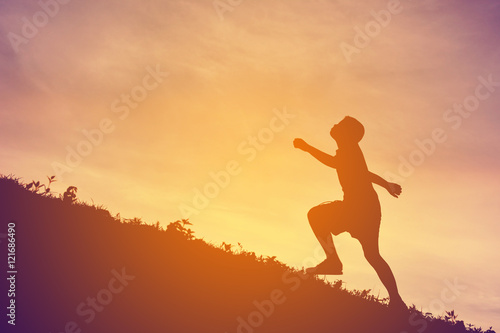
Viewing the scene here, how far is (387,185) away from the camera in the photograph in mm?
10734

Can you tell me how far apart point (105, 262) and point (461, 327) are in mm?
7306

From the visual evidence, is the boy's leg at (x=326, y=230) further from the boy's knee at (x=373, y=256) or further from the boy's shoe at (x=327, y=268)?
the boy's knee at (x=373, y=256)

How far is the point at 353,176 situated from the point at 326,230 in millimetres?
1279

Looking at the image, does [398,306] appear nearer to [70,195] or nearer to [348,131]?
[348,131]

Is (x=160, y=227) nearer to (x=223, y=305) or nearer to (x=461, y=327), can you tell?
(x=223, y=305)

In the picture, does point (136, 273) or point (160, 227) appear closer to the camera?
point (136, 273)

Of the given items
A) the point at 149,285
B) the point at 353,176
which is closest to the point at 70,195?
the point at 149,285

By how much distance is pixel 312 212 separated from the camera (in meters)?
10.8

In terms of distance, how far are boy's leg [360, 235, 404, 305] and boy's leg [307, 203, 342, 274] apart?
2.30 ft

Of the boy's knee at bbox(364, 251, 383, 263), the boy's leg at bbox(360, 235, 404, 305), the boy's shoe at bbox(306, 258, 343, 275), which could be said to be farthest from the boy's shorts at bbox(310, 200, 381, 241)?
the boy's shoe at bbox(306, 258, 343, 275)

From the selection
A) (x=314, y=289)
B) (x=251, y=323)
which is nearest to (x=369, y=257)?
(x=314, y=289)

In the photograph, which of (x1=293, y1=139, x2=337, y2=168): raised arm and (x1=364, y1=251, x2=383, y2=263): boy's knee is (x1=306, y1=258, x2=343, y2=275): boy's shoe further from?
(x1=293, y1=139, x2=337, y2=168): raised arm

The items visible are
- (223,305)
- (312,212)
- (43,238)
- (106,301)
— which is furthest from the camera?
(312,212)

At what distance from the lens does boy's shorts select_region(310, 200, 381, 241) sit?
10336 millimetres
